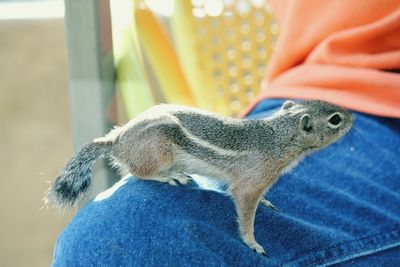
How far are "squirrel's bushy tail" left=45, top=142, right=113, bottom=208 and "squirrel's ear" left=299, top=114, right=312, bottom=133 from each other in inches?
8.6

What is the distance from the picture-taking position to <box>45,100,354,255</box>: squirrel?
60 cm

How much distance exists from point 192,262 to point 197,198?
0.25 ft

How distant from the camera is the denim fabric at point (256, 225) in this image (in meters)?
0.59

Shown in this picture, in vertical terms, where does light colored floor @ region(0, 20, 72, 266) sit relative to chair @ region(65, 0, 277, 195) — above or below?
below

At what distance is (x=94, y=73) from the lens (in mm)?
852

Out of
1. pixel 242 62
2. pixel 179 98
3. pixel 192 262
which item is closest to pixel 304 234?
pixel 192 262

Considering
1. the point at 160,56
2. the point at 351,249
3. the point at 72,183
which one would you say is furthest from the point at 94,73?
the point at 351,249

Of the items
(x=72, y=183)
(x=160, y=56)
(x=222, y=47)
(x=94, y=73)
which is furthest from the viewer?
(x=222, y=47)

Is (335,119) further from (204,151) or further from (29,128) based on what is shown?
(29,128)

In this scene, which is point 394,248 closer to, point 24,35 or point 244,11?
point 244,11

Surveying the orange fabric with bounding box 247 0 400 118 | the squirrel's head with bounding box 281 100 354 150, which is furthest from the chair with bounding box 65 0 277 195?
the squirrel's head with bounding box 281 100 354 150

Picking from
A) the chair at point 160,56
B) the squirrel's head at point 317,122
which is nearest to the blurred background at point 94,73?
the chair at point 160,56

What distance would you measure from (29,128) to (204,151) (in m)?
0.80

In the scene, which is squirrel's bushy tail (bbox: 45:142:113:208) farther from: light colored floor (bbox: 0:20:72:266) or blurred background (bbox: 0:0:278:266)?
light colored floor (bbox: 0:20:72:266)
